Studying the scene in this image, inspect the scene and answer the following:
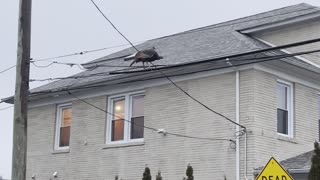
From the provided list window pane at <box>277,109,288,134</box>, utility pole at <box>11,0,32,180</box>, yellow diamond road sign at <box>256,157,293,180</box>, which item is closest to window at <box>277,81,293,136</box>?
window pane at <box>277,109,288,134</box>

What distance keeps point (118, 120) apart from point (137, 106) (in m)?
0.91

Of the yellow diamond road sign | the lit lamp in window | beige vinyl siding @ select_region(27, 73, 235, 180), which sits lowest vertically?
the yellow diamond road sign

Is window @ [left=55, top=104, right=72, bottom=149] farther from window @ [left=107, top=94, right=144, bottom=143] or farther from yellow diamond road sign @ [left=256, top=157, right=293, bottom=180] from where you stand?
yellow diamond road sign @ [left=256, top=157, right=293, bottom=180]

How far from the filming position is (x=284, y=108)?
1972cm

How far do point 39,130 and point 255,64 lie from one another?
957 cm

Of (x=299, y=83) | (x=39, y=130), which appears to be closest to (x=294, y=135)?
(x=299, y=83)

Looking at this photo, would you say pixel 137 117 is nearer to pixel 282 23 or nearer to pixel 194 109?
pixel 194 109

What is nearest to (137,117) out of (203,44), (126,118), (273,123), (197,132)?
(126,118)

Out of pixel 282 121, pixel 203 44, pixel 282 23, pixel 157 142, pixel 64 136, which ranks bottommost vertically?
pixel 157 142

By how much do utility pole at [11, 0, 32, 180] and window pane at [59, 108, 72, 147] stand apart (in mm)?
9332

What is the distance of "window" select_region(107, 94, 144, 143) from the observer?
2139 centimetres

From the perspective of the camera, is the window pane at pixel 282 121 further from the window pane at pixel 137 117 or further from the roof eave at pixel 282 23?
the window pane at pixel 137 117

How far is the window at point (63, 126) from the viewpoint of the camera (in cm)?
2356

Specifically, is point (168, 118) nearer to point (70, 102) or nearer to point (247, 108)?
point (247, 108)
